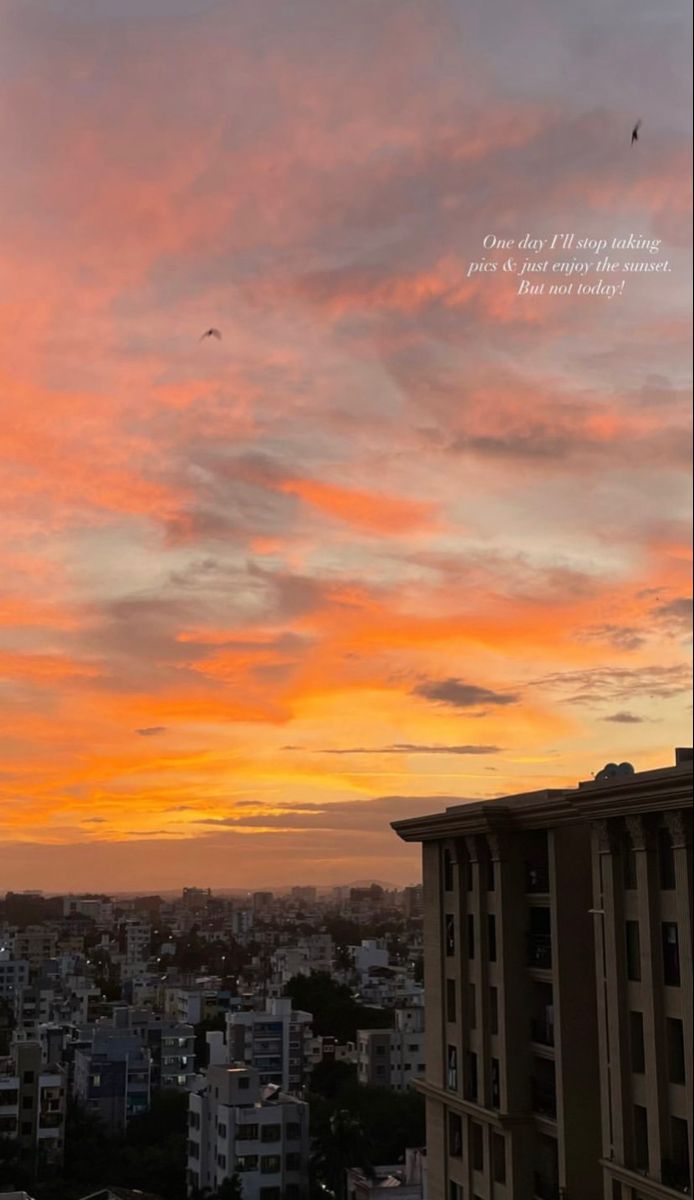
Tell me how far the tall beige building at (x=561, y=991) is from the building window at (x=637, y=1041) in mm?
11

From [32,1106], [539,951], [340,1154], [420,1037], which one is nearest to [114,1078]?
[32,1106]

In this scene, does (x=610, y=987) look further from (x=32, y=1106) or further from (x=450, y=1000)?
(x=32, y=1106)

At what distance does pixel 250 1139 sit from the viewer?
20.7m

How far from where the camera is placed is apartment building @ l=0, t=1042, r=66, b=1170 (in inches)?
908

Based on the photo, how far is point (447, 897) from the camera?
1328cm

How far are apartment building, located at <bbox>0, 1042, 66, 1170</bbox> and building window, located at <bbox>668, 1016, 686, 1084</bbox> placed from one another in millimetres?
17987

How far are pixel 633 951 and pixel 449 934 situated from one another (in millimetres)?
4159

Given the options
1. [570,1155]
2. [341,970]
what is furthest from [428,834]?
[341,970]

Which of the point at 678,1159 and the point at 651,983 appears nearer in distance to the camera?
the point at 678,1159

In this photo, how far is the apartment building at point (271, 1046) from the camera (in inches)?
1119

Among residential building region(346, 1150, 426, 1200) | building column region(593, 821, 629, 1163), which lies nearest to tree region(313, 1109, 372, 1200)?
residential building region(346, 1150, 426, 1200)

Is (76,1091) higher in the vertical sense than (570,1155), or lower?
lower

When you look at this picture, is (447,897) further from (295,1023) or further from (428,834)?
(295,1023)

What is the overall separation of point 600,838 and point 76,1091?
77.0 feet
